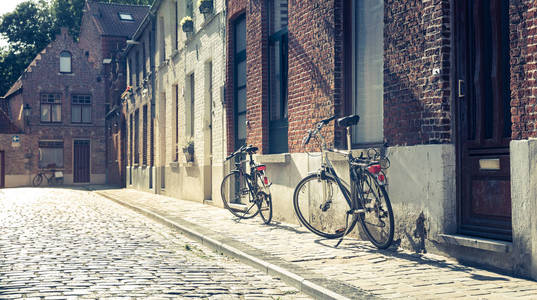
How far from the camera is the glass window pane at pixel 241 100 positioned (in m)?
13.2

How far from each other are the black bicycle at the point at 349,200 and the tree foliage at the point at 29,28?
41424 millimetres

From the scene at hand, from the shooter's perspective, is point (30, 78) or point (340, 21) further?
point (30, 78)

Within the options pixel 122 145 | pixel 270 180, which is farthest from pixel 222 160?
pixel 122 145

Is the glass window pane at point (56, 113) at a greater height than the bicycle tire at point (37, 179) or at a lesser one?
greater

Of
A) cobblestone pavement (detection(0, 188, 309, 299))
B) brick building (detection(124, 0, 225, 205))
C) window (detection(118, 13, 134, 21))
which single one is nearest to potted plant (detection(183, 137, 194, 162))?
brick building (detection(124, 0, 225, 205))

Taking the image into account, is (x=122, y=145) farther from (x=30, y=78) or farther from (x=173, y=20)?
(x=173, y=20)

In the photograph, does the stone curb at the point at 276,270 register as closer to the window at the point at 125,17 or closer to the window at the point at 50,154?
the window at the point at 50,154

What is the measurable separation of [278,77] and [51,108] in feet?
105

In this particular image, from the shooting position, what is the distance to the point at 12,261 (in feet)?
23.0

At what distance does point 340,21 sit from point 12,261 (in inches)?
206

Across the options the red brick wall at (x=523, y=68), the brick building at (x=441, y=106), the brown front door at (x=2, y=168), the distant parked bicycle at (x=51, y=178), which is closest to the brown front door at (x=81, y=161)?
the distant parked bicycle at (x=51, y=178)

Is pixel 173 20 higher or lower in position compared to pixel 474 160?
higher

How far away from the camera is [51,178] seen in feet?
128

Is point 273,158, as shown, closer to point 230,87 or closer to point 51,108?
point 230,87
